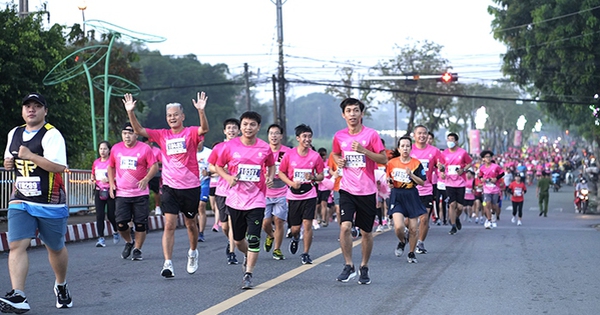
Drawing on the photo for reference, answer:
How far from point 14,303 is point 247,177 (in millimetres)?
3051

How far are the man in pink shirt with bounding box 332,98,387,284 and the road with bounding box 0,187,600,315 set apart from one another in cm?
45

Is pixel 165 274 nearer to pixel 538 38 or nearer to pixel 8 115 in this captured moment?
pixel 8 115

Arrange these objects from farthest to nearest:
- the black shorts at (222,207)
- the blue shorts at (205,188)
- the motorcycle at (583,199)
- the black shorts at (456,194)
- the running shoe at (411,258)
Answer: the motorcycle at (583,199), the black shorts at (456,194), the blue shorts at (205,188), the black shorts at (222,207), the running shoe at (411,258)

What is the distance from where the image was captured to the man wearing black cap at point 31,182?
7887mm

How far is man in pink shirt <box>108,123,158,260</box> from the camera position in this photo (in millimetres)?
13297

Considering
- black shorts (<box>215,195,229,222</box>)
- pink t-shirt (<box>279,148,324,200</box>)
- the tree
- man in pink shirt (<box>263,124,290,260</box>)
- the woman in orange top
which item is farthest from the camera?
the tree

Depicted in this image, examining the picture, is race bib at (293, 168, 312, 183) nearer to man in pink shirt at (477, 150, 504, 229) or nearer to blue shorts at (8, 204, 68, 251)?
blue shorts at (8, 204, 68, 251)

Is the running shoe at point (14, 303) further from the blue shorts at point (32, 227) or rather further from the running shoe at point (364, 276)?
the running shoe at point (364, 276)

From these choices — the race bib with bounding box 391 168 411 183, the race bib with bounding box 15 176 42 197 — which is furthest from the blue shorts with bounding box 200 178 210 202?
the race bib with bounding box 15 176 42 197

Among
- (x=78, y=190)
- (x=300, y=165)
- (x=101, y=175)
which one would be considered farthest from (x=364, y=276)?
(x=78, y=190)

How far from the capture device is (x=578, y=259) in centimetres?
1375

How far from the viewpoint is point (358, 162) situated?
10445 millimetres

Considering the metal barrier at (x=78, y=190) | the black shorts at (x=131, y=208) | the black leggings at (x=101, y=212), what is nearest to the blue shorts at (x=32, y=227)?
the black shorts at (x=131, y=208)

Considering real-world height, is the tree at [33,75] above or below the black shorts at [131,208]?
above
